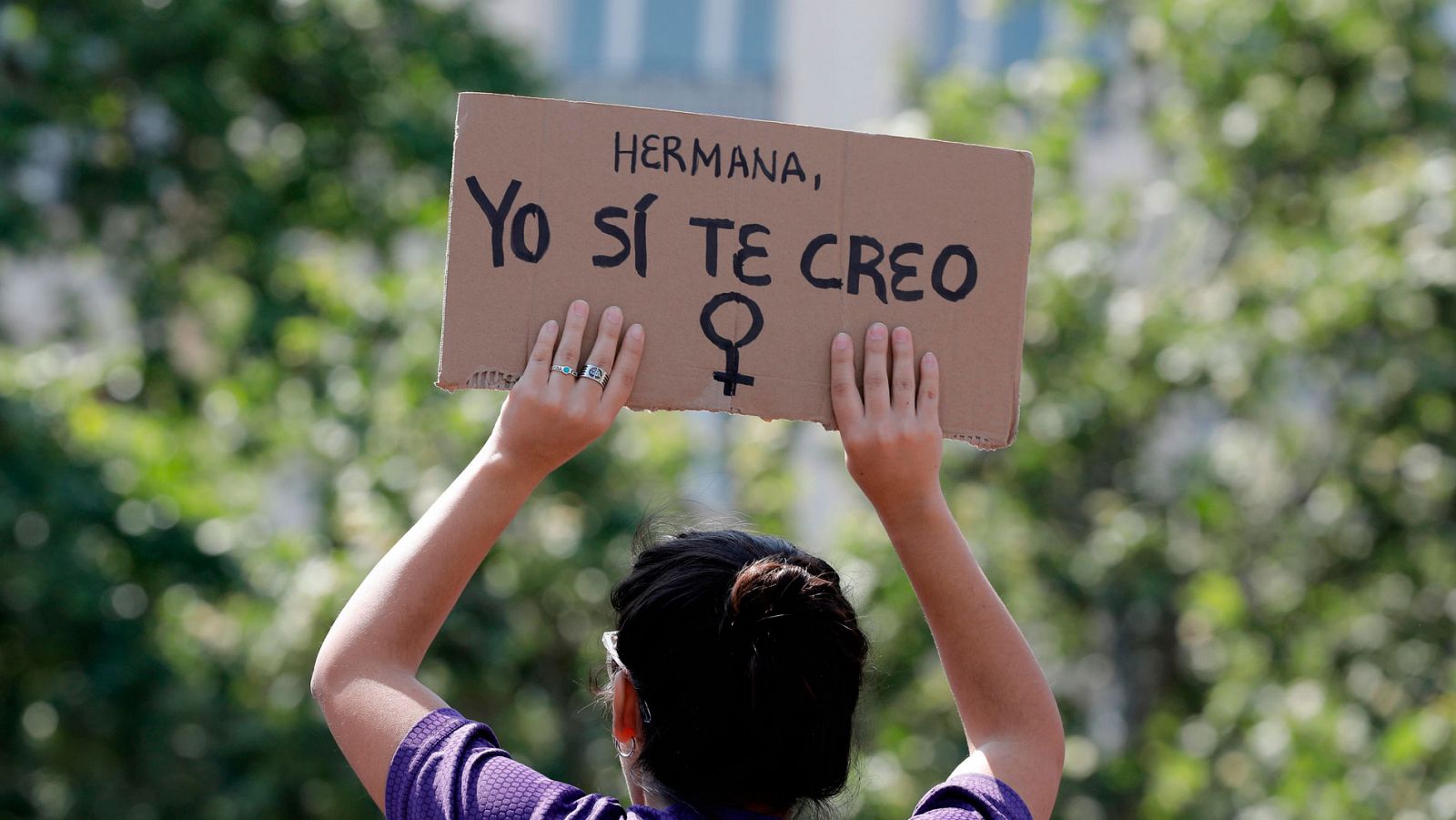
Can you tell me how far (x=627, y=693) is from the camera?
1.45 m

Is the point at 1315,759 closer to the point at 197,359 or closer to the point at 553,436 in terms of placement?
the point at 553,436

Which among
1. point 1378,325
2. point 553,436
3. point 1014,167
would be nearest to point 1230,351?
point 1378,325

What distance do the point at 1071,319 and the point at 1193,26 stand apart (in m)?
1.41

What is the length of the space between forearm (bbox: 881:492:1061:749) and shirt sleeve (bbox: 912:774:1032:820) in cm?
9

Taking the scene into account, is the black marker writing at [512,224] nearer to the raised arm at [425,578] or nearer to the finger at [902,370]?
the raised arm at [425,578]

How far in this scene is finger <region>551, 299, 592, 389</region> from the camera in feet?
5.06

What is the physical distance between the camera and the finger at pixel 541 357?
5.04ft

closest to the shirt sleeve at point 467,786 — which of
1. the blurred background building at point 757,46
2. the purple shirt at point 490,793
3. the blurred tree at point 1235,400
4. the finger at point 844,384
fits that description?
the purple shirt at point 490,793

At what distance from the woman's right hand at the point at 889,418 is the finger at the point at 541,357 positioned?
0.99ft

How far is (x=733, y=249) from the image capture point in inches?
66.5

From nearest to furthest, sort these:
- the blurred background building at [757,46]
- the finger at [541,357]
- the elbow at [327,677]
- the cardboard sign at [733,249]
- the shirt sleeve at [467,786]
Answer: the shirt sleeve at [467,786] < the elbow at [327,677] < the finger at [541,357] < the cardboard sign at [733,249] < the blurred background building at [757,46]

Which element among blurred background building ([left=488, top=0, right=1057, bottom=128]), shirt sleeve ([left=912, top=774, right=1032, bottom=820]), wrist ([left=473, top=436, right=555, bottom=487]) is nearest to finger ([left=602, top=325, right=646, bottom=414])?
wrist ([left=473, top=436, right=555, bottom=487])

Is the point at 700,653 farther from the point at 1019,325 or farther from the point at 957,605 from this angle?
the point at 1019,325

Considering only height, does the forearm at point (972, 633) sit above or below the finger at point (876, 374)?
below
